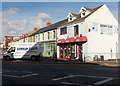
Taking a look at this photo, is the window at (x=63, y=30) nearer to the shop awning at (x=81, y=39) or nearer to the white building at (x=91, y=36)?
the white building at (x=91, y=36)

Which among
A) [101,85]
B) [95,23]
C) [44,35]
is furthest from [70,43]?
[101,85]

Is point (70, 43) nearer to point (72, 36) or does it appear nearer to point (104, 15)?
point (72, 36)

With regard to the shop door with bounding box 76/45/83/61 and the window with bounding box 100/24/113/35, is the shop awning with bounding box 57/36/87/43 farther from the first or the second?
the window with bounding box 100/24/113/35

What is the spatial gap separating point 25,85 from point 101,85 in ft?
11.7

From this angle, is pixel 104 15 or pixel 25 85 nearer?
pixel 25 85

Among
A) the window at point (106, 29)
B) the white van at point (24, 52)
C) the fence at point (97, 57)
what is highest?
the window at point (106, 29)

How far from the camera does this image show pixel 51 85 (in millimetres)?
7977

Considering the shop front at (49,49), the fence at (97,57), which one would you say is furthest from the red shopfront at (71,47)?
the shop front at (49,49)

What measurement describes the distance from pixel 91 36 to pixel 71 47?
4.24 meters

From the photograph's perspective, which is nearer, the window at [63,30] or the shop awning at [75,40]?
the shop awning at [75,40]

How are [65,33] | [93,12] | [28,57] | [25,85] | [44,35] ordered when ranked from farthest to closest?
[44,35]
[65,33]
[93,12]
[28,57]
[25,85]

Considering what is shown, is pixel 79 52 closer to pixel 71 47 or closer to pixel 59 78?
pixel 71 47

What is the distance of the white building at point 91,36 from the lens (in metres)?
25.1

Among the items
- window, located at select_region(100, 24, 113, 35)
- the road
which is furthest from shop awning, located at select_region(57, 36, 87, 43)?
the road
